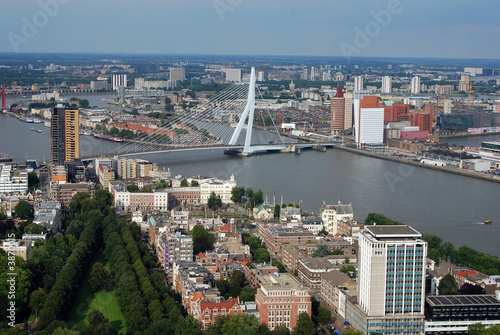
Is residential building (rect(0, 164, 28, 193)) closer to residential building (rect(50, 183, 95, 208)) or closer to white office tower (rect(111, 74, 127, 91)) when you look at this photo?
residential building (rect(50, 183, 95, 208))

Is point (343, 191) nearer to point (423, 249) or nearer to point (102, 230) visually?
point (102, 230)

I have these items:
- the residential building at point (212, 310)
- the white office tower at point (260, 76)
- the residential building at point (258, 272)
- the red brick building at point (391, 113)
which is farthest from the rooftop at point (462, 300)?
the white office tower at point (260, 76)

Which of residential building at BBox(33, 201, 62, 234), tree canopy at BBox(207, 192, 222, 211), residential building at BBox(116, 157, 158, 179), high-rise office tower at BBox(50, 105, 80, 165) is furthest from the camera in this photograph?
high-rise office tower at BBox(50, 105, 80, 165)

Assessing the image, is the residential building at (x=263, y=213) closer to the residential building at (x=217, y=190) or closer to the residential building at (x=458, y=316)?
the residential building at (x=217, y=190)

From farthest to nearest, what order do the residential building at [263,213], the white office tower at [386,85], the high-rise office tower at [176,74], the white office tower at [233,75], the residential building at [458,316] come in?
1. the white office tower at [233,75]
2. the high-rise office tower at [176,74]
3. the white office tower at [386,85]
4. the residential building at [263,213]
5. the residential building at [458,316]

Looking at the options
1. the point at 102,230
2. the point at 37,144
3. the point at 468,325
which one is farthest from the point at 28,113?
the point at 468,325

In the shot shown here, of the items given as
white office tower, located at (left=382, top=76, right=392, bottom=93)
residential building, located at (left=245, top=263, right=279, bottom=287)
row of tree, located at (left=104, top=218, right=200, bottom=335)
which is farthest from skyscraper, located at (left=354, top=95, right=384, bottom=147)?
white office tower, located at (left=382, top=76, right=392, bottom=93)
